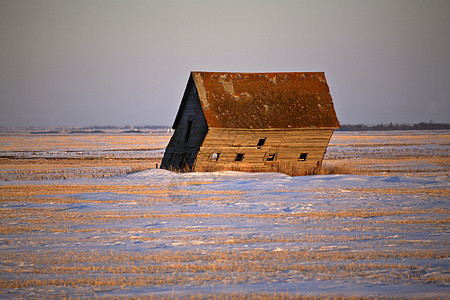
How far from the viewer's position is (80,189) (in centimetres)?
2247

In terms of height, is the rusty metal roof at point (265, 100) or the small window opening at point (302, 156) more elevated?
the rusty metal roof at point (265, 100)

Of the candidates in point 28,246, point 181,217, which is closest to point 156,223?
point 181,217

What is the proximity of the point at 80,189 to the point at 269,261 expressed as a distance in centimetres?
A: 1430

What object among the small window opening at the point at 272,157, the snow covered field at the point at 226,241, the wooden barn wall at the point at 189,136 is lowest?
the snow covered field at the point at 226,241

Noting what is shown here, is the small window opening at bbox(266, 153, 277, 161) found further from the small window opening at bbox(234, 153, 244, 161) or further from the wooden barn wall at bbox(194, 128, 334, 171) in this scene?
the small window opening at bbox(234, 153, 244, 161)

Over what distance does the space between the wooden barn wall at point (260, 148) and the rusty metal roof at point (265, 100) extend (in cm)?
41

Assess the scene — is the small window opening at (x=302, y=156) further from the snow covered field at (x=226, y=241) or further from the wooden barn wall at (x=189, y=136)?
the snow covered field at (x=226, y=241)

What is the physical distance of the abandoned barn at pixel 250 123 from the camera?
90.8ft

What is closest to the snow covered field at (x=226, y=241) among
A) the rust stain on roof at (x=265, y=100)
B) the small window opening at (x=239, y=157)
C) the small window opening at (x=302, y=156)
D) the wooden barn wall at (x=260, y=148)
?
the wooden barn wall at (x=260, y=148)

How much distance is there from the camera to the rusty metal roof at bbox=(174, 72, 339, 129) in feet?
92.4

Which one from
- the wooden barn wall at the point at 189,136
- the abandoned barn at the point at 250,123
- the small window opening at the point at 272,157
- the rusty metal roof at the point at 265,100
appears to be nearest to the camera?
the abandoned barn at the point at 250,123

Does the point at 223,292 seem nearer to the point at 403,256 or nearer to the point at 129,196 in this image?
the point at 403,256

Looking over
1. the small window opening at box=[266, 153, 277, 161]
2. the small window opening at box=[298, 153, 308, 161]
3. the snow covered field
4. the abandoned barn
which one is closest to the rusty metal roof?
the abandoned barn

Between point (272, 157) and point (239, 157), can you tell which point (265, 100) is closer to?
point (272, 157)
